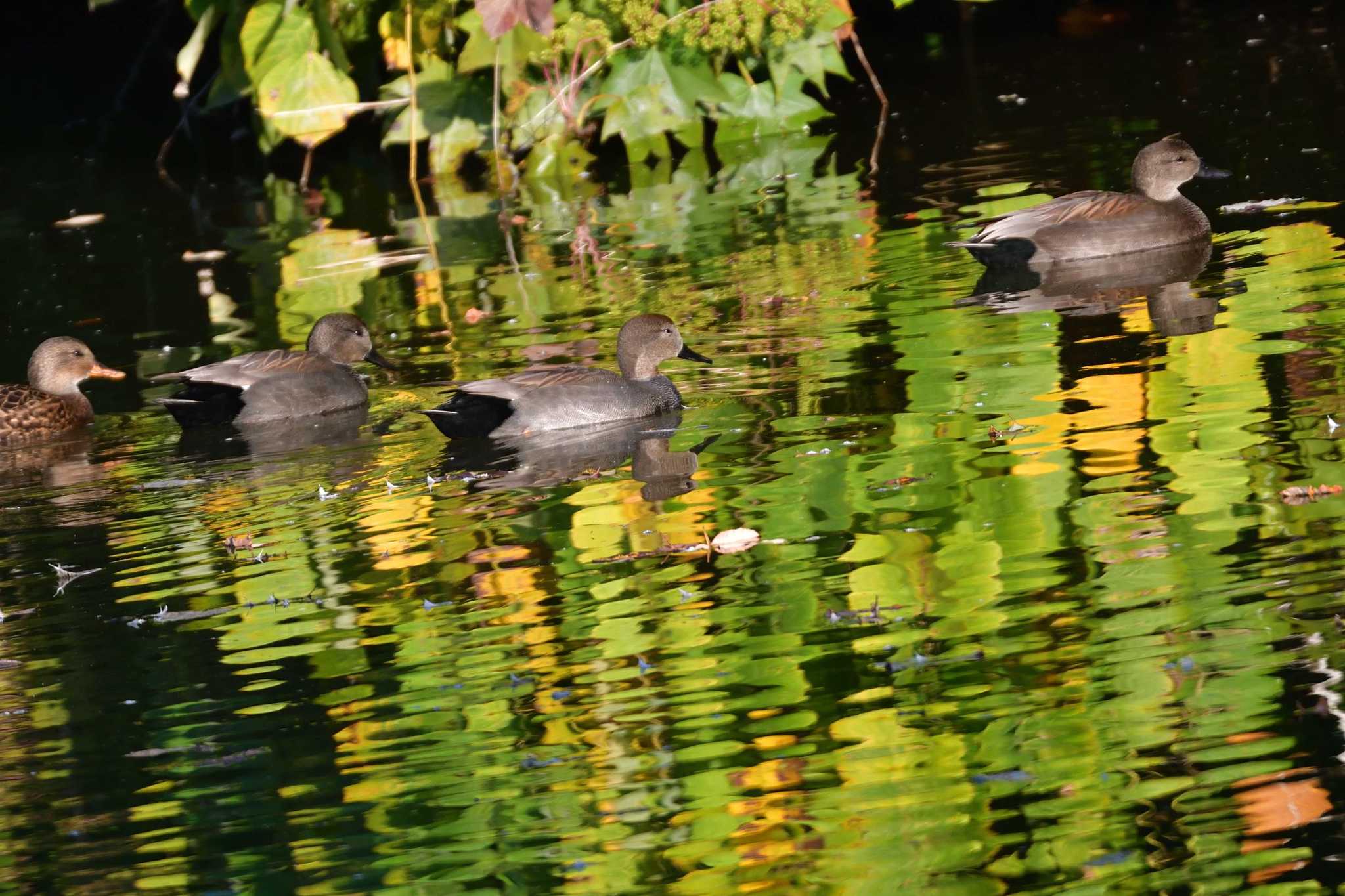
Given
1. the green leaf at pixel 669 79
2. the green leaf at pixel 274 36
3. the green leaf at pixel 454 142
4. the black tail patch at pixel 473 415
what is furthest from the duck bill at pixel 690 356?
the green leaf at pixel 454 142

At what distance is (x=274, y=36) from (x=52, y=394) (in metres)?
→ 7.03

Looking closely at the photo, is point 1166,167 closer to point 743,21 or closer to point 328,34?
point 743,21

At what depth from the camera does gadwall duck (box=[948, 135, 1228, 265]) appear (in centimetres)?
1093

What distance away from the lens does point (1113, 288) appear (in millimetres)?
10406

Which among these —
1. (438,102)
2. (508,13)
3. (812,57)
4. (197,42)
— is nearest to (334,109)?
(438,102)

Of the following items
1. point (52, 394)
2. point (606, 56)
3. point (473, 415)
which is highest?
point (606, 56)

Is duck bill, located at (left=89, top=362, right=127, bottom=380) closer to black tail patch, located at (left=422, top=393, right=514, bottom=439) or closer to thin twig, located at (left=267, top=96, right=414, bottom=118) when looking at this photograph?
black tail patch, located at (left=422, top=393, right=514, bottom=439)

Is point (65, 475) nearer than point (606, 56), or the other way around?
point (65, 475)

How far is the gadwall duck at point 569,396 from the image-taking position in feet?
29.0

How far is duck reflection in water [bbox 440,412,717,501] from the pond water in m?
0.03

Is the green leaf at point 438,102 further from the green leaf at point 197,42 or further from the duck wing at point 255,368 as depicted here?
the duck wing at point 255,368

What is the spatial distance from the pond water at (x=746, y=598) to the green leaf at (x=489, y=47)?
13.5 ft

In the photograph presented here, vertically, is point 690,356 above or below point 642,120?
below

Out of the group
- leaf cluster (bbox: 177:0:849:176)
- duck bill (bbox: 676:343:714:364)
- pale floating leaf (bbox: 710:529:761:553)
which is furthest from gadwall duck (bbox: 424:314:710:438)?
leaf cluster (bbox: 177:0:849:176)
